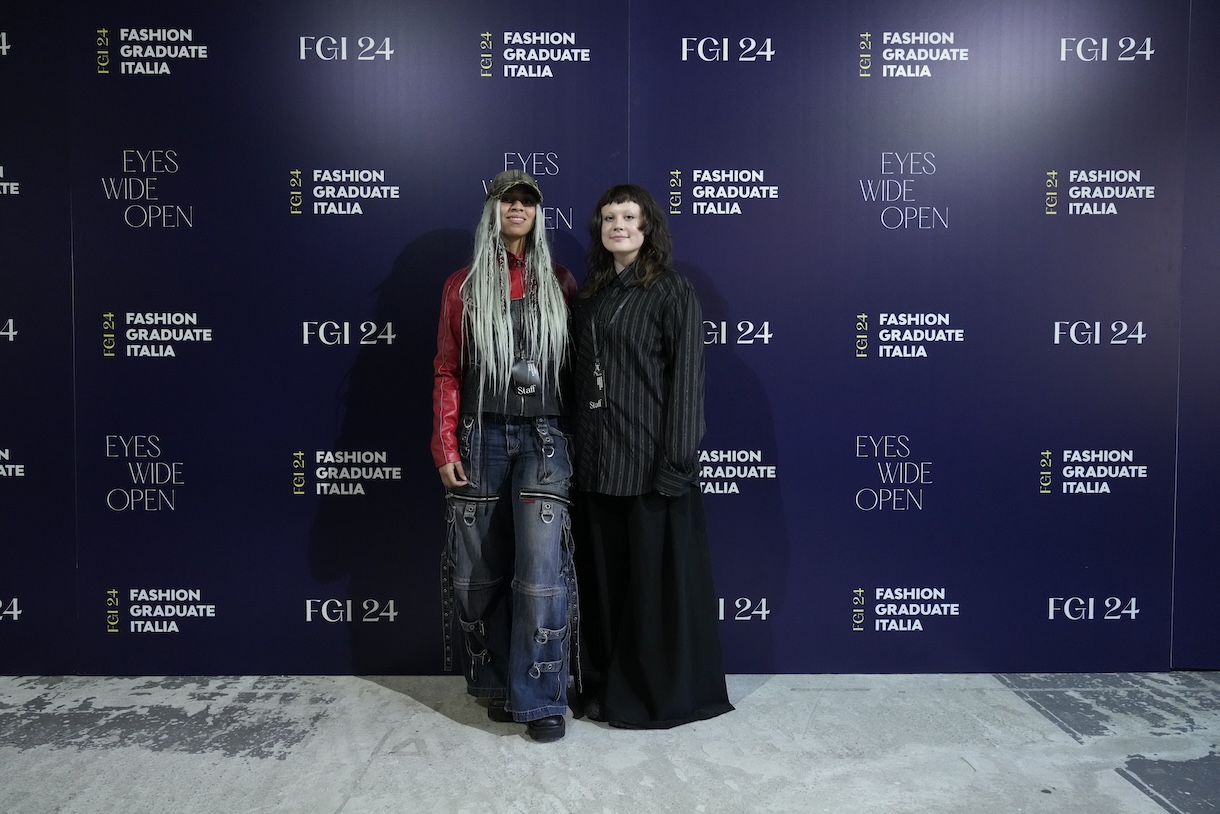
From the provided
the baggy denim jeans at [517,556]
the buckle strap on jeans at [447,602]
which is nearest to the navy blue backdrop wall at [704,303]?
the buckle strap on jeans at [447,602]

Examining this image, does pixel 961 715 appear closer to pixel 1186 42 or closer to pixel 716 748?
pixel 716 748

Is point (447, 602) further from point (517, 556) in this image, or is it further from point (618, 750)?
point (618, 750)

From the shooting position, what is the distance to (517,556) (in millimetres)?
2688

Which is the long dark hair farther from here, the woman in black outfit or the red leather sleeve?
the red leather sleeve

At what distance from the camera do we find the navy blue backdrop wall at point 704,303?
10.2ft

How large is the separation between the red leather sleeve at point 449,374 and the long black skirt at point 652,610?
498mm

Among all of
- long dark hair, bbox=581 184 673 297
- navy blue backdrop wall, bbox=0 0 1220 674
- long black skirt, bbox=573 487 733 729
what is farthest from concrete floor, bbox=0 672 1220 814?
long dark hair, bbox=581 184 673 297

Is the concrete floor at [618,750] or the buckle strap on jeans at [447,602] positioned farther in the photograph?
the buckle strap on jeans at [447,602]

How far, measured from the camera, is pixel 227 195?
3.13 metres

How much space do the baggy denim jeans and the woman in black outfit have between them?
0.52 ft

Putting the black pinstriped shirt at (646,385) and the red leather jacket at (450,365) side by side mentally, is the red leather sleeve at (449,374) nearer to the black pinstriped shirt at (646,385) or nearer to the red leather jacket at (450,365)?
the red leather jacket at (450,365)

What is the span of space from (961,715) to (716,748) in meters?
0.88

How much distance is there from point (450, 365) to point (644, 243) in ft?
2.42

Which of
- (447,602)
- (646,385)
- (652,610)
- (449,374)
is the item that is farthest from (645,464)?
(447,602)
